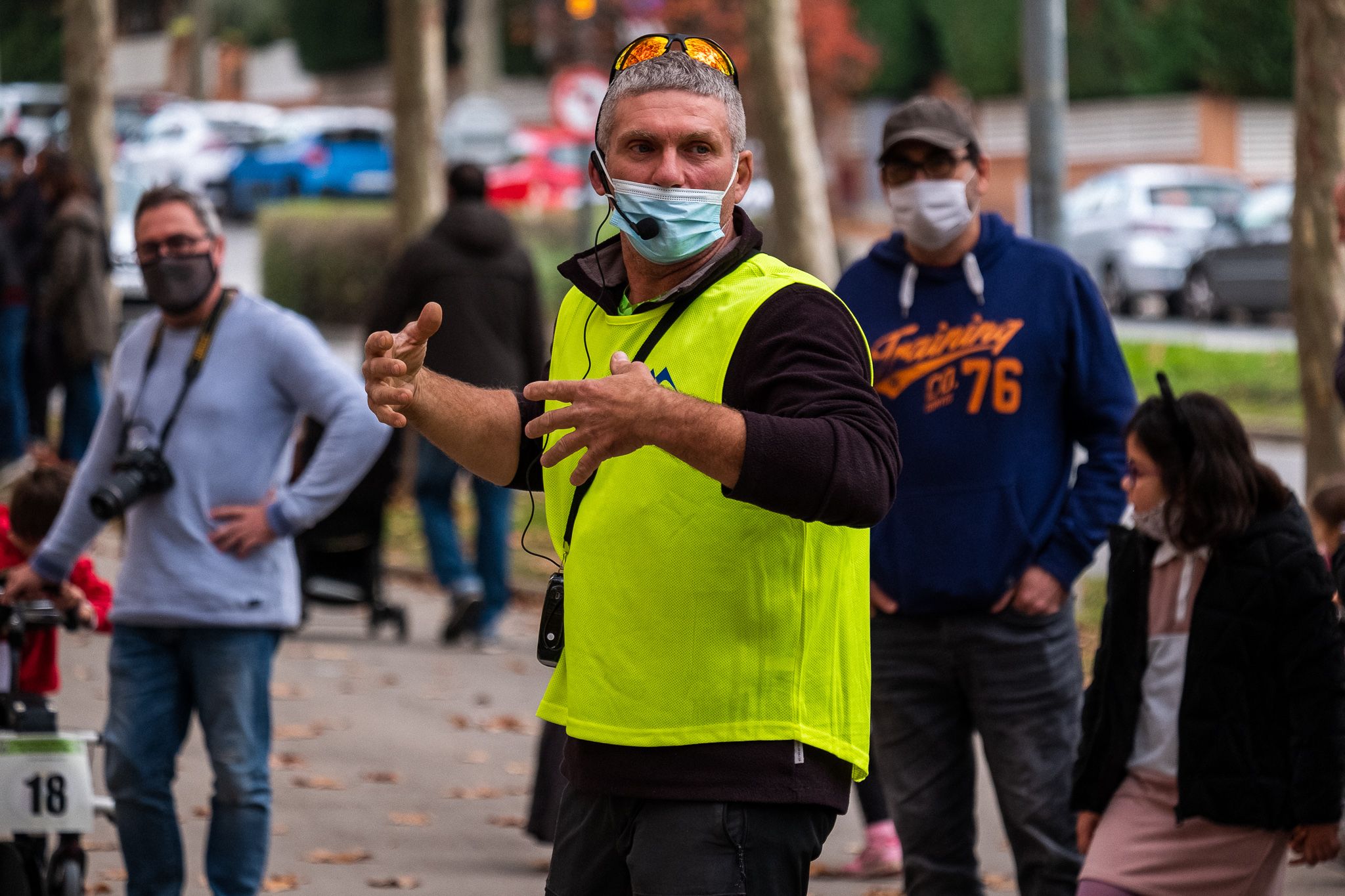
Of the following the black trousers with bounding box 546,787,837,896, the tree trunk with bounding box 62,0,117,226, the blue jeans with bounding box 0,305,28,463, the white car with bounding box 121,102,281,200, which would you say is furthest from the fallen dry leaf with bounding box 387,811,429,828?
the white car with bounding box 121,102,281,200

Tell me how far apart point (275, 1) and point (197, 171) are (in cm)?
1558

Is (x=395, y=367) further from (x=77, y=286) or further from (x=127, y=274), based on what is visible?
(x=127, y=274)

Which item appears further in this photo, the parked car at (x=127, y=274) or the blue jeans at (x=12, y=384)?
the parked car at (x=127, y=274)

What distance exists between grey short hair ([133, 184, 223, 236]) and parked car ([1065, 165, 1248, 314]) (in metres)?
22.3

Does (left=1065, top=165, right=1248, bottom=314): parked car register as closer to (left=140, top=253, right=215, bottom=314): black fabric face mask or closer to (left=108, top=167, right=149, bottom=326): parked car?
(left=108, top=167, right=149, bottom=326): parked car

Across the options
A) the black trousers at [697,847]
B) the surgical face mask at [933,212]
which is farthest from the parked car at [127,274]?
the black trousers at [697,847]

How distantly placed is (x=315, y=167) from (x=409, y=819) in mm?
33340

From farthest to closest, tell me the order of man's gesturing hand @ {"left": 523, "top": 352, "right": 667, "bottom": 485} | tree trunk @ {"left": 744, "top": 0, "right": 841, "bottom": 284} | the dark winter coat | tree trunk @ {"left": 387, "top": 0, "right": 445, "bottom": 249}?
1. tree trunk @ {"left": 387, "top": 0, "right": 445, "bottom": 249}
2. tree trunk @ {"left": 744, "top": 0, "right": 841, "bottom": 284}
3. the dark winter coat
4. man's gesturing hand @ {"left": 523, "top": 352, "right": 667, "bottom": 485}

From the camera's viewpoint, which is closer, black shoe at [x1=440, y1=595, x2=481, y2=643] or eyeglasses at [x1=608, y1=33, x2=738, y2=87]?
eyeglasses at [x1=608, y1=33, x2=738, y2=87]

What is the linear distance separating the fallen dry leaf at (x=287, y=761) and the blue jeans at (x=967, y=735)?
11.8 feet

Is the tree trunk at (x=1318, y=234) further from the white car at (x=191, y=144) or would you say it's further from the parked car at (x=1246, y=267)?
the white car at (x=191, y=144)

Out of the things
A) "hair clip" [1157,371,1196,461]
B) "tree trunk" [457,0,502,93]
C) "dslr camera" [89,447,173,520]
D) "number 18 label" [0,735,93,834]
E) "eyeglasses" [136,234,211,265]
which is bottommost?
"number 18 label" [0,735,93,834]

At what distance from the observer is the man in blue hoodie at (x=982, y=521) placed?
15.8 feet

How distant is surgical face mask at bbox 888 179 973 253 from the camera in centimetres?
495
